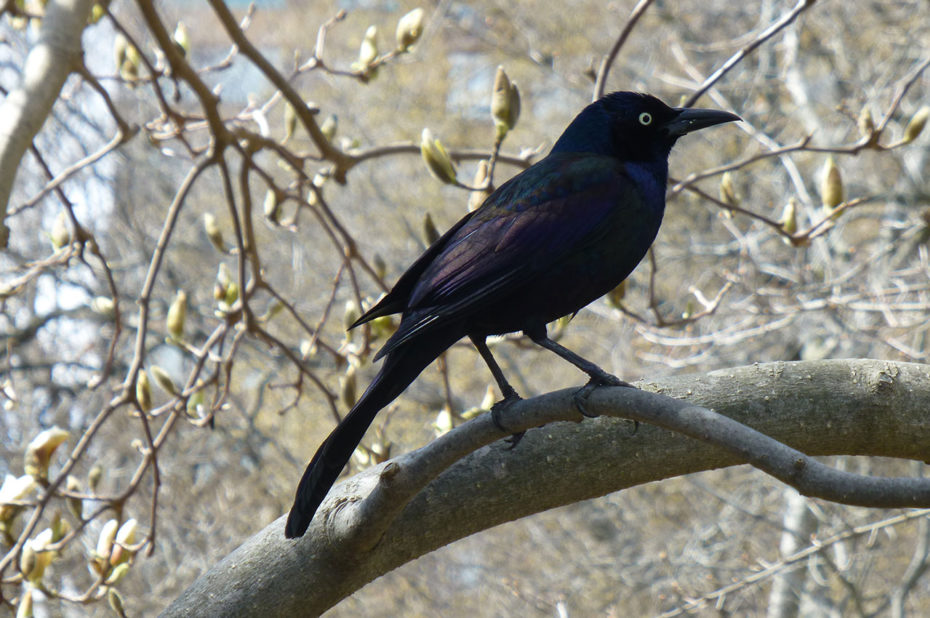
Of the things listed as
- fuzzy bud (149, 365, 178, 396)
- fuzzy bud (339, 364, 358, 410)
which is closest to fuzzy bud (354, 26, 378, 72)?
fuzzy bud (339, 364, 358, 410)

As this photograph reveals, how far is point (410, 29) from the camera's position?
350 cm

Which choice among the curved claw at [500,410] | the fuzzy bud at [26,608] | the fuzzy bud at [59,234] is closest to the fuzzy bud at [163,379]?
the fuzzy bud at [59,234]

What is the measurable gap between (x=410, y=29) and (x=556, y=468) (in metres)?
1.85

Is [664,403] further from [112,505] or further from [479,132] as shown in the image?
[479,132]

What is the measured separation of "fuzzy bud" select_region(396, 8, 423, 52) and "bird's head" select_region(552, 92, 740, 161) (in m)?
0.78

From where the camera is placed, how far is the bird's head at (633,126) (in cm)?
293

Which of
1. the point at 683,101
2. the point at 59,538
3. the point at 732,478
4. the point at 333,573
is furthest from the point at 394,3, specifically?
the point at 333,573

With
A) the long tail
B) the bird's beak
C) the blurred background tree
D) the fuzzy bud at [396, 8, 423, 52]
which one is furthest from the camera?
the blurred background tree

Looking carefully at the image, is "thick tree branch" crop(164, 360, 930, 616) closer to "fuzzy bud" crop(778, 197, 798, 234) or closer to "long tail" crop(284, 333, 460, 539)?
"long tail" crop(284, 333, 460, 539)

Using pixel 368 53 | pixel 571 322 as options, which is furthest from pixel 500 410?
pixel 571 322

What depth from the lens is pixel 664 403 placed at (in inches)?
69.9

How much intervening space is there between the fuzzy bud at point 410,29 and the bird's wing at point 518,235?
102 centimetres

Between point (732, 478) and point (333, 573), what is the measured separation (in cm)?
627

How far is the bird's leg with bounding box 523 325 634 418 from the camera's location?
6.42 ft
